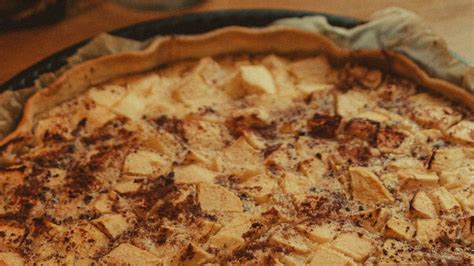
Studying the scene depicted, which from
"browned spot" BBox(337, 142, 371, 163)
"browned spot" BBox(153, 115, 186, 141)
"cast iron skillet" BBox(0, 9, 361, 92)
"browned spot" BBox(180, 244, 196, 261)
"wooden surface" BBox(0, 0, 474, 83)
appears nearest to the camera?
"browned spot" BBox(180, 244, 196, 261)

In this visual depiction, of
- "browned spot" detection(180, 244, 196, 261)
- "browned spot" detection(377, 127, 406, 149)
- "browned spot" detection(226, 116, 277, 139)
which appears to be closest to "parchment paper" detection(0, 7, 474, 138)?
"browned spot" detection(377, 127, 406, 149)

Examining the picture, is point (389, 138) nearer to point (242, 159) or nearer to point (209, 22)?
point (242, 159)

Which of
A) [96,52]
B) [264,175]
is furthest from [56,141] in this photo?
[264,175]

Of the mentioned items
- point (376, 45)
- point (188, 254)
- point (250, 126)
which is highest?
point (376, 45)

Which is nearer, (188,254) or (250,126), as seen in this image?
(188,254)

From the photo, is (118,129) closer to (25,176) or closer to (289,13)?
(25,176)

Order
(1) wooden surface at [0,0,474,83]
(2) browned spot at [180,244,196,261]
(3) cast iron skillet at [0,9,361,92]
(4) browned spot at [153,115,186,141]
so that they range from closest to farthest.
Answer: (2) browned spot at [180,244,196,261]
(4) browned spot at [153,115,186,141]
(3) cast iron skillet at [0,9,361,92]
(1) wooden surface at [0,0,474,83]

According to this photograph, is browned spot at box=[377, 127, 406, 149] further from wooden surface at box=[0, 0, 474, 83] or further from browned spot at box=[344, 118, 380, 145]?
wooden surface at box=[0, 0, 474, 83]

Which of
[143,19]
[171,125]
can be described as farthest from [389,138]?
[143,19]
